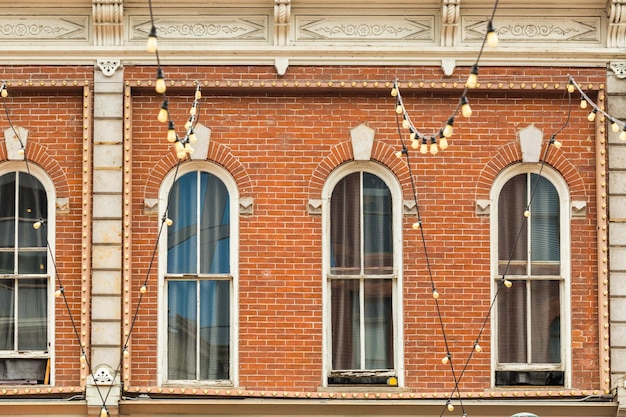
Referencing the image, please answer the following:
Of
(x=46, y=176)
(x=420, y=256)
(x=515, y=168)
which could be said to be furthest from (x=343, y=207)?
(x=46, y=176)

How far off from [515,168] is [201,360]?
4118mm

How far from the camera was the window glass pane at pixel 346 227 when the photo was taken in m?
15.0

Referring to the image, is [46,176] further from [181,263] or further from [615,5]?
[615,5]

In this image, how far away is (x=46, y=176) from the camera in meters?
15.1

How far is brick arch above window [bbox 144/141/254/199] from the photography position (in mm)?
15023

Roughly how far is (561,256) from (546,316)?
2.27 ft

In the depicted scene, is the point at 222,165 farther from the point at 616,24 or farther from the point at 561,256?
the point at 616,24

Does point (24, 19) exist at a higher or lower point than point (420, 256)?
higher

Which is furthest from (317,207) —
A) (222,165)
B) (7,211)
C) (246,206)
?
(7,211)

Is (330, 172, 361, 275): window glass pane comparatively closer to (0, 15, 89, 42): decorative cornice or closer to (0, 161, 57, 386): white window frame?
(0, 161, 57, 386): white window frame

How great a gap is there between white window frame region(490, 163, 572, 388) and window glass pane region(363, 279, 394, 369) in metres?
1.15

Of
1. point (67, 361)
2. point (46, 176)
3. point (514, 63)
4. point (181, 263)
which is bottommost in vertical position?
point (67, 361)

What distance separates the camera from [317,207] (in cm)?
1499

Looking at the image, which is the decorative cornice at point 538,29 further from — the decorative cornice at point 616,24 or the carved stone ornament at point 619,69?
the carved stone ornament at point 619,69
